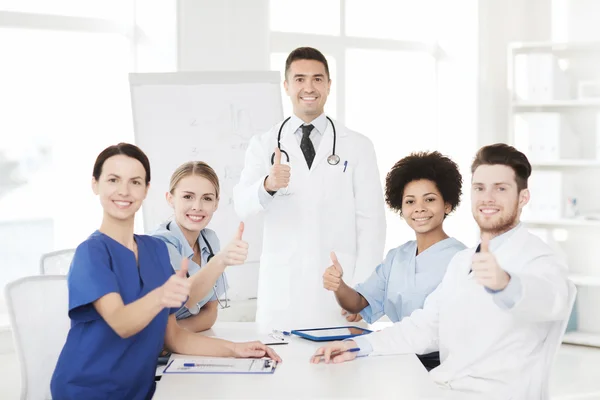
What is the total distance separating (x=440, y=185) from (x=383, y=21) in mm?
3131

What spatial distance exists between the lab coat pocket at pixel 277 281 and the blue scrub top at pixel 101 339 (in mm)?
1020

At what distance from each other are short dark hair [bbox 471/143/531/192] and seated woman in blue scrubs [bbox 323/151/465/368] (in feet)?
1.33

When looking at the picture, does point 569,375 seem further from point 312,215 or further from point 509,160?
point 509,160

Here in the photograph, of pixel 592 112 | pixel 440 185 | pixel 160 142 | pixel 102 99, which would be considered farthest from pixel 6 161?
pixel 592 112

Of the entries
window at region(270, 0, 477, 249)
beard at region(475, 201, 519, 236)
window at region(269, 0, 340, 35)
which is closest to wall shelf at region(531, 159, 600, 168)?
window at region(270, 0, 477, 249)

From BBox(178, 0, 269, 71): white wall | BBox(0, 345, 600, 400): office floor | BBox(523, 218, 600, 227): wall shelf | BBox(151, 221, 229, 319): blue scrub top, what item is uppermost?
BBox(178, 0, 269, 71): white wall

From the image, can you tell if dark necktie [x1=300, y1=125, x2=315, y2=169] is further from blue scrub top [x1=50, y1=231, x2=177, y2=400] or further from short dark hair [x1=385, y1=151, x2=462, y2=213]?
blue scrub top [x1=50, y1=231, x2=177, y2=400]

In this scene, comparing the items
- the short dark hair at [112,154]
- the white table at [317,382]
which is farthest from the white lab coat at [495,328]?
the short dark hair at [112,154]

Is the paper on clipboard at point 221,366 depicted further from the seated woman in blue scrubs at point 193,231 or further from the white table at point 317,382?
the seated woman in blue scrubs at point 193,231

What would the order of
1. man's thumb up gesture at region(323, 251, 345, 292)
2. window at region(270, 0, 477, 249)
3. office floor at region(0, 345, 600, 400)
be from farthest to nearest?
window at region(270, 0, 477, 249), office floor at region(0, 345, 600, 400), man's thumb up gesture at region(323, 251, 345, 292)

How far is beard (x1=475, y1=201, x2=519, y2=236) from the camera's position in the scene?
1.91 m

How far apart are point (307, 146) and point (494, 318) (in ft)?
4.10

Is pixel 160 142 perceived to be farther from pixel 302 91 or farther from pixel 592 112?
pixel 592 112

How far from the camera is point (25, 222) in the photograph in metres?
4.00
